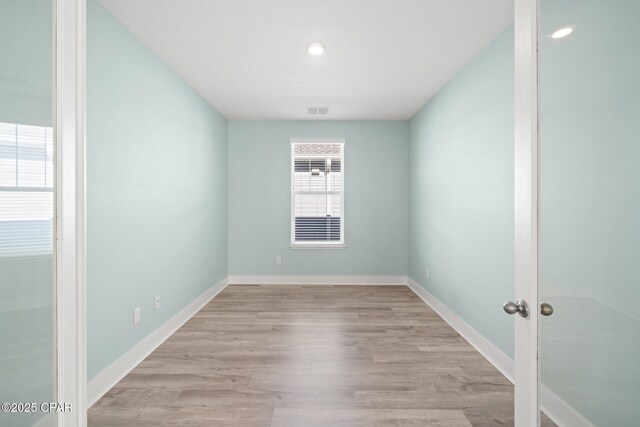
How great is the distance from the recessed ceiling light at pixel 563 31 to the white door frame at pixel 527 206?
0.06 m

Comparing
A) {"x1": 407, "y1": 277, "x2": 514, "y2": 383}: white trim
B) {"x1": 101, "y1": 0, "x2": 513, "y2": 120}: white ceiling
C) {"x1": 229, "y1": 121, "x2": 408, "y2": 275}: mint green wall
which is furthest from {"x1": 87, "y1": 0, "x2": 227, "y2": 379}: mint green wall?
{"x1": 407, "y1": 277, "x2": 514, "y2": 383}: white trim

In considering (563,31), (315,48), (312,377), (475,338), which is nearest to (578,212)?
(563,31)

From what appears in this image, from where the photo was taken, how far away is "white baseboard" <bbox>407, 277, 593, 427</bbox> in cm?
91

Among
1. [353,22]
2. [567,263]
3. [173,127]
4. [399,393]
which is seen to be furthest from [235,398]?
[353,22]

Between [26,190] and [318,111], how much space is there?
13.0ft

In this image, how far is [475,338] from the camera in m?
2.74

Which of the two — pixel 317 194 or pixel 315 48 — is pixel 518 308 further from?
pixel 317 194

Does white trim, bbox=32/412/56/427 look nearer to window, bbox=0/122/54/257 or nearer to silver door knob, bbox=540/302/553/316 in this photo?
window, bbox=0/122/54/257

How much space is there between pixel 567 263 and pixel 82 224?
155 centimetres

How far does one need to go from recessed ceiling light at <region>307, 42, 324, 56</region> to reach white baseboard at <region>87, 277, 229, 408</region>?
2.92 metres

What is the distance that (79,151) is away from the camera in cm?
94

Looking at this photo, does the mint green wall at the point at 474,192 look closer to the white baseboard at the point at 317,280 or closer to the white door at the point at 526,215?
the white baseboard at the point at 317,280

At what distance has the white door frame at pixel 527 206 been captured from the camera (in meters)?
1.00

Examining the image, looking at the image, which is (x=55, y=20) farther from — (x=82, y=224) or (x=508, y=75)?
(x=508, y=75)
